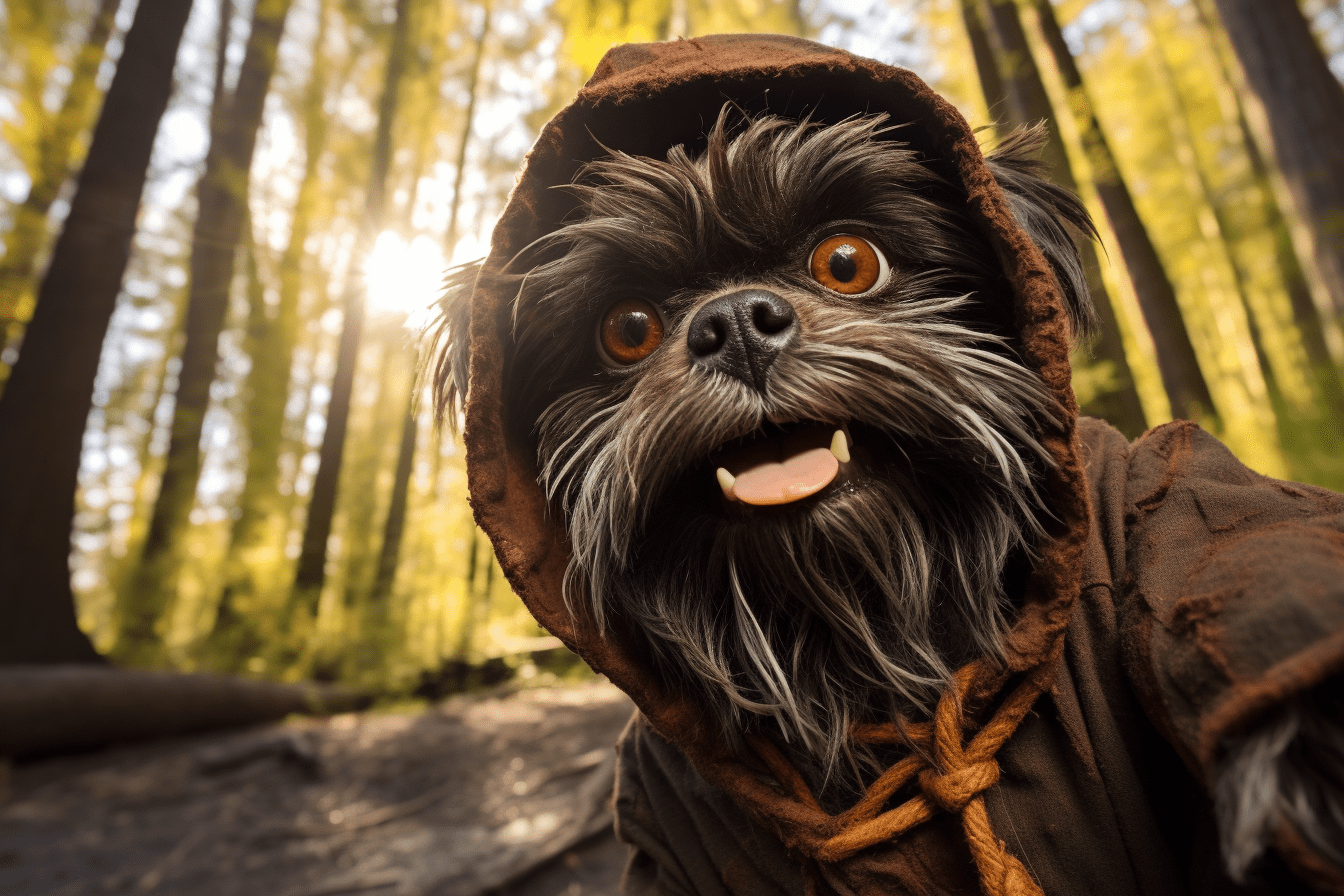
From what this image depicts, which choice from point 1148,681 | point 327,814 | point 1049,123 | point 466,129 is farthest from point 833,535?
point 466,129

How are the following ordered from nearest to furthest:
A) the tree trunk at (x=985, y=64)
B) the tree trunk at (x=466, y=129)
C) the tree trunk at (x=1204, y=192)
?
the tree trunk at (x=985, y=64) < the tree trunk at (x=466, y=129) < the tree trunk at (x=1204, y=192)

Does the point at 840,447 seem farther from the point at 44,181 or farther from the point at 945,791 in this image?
the point at 44,181

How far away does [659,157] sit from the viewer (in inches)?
65.9

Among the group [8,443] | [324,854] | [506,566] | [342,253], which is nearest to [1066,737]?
[506,566]

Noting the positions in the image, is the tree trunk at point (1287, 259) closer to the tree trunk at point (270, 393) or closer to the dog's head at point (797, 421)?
the dog's head at point (797, 421)

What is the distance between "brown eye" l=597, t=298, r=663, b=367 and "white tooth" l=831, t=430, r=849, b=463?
419mm

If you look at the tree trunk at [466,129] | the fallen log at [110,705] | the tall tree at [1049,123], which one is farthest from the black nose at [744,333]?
the tree trunk at [466,129]

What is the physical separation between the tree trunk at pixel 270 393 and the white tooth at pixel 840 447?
949cm

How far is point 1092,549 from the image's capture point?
126cm

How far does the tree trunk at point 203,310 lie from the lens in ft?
26.6

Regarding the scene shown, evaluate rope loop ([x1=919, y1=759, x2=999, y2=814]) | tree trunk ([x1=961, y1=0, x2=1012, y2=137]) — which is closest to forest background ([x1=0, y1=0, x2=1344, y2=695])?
tree trunk ([x1=961, y1=0, x2=1012, y2=137])

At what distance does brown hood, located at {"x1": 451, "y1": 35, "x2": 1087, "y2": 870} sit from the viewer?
1234mm

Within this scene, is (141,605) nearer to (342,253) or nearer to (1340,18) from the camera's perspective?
(342,253)

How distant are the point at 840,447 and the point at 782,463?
0.35 ft
